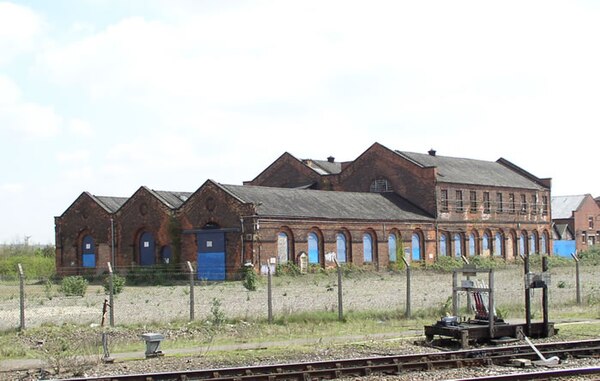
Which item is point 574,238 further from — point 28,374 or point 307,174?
point 28,374

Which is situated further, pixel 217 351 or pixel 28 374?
pixel 217 351

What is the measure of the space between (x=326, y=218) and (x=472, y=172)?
18.8 m

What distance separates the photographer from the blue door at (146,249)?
4375 centimetres

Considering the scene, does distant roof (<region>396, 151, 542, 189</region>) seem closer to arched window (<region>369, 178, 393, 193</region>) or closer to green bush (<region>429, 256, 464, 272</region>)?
arched window (<region>369, 178, 393, 193</region>)

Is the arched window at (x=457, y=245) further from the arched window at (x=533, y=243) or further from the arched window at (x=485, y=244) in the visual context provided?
the arched window at (x=533, y=243)

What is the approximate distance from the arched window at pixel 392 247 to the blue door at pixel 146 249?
45.4 ft

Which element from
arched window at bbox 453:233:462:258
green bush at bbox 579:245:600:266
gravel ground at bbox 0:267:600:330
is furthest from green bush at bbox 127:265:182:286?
green bush at bbox 579:245:600:266

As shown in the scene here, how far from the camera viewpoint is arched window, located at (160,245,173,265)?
42750 mm

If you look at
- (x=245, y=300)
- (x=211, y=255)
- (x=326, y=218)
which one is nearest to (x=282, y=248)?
(x=326, y=218)

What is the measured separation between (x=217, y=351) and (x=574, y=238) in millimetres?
62696

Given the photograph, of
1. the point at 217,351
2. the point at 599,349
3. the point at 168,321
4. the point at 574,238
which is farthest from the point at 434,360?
the point at 574,238

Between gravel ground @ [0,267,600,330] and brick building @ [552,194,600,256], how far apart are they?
37.3 m

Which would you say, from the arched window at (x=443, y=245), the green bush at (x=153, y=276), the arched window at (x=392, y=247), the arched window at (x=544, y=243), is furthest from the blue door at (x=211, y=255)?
the arched window at (x=544, y=243)

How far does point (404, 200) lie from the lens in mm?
52219
